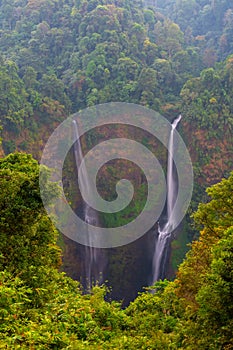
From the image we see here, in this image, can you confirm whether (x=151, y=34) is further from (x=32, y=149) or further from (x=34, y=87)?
(x=32, y=149)

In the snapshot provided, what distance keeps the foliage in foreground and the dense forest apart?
0.02 metres

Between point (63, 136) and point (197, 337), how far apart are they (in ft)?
65.6

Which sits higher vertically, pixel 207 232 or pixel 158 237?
pixel 158 237

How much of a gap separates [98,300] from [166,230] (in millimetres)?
13960

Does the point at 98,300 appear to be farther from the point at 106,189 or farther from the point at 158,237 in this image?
the point at 106,189

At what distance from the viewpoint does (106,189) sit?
2417 cm

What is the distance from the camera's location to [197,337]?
6148 millimetres

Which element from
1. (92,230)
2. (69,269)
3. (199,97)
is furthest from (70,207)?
(199,97)

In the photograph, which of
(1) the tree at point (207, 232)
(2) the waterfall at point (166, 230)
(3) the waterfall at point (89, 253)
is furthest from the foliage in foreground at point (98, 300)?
(2) the waterfall at point (166, 230)

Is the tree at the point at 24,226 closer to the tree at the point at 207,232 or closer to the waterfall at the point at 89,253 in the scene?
the tree at the point at 207,232

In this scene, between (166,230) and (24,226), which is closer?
(24,226)

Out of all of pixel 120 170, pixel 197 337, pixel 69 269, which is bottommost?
pixel 197 337

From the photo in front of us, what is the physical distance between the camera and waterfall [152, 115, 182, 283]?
21.5m

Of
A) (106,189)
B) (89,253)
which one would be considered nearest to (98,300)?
(89,253)
